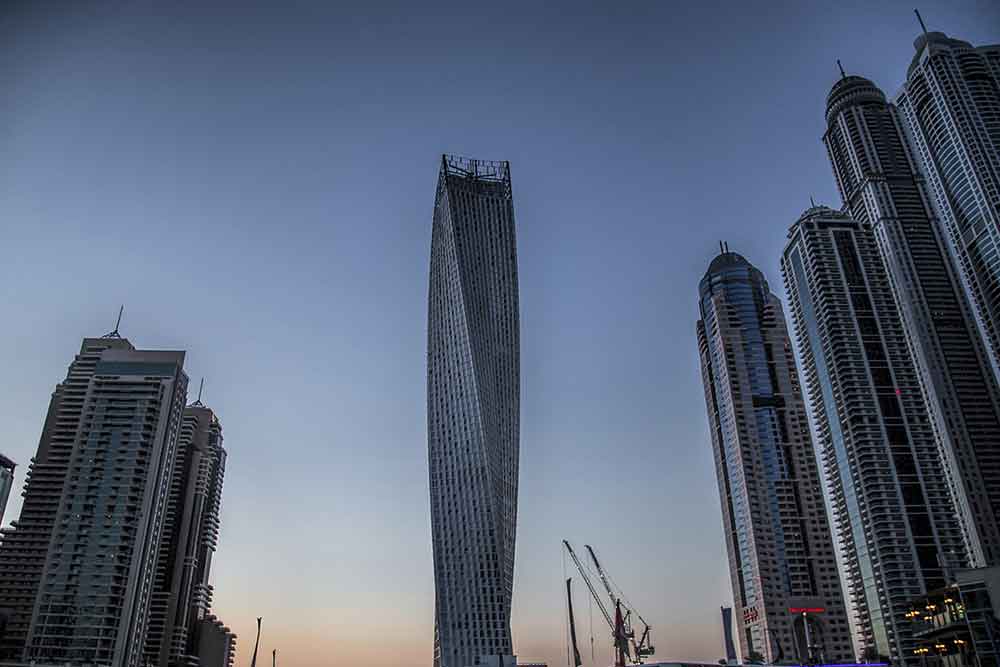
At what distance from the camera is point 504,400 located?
183875mm

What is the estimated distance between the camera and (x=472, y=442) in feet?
587

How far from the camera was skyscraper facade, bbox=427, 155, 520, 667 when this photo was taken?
179000 millimetres

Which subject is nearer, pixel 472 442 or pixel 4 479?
pixel 4 479

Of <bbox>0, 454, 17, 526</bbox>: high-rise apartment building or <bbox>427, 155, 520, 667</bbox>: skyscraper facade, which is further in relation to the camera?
<bbox>427, 155, 520, 667</bbox>: skyscraper facade

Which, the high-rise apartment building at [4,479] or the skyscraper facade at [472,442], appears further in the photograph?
the skyscraper facade at [472,442]

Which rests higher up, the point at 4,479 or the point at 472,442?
the point at 472,442

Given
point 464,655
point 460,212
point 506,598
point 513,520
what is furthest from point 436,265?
point 464,655

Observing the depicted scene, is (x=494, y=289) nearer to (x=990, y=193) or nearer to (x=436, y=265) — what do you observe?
(x=436, y=265)

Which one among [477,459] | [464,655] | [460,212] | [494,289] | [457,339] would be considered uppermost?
[460,212]

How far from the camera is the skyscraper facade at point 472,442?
17900cm

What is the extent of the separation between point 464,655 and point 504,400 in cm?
5933

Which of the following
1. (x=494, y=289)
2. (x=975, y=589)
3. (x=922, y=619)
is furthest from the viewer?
(x=494, y=289)

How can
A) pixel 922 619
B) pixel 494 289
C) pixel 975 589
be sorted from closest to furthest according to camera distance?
pixel 975 589
pixel 922 619
pixel 494 289

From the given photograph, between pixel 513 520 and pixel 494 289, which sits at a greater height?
pixel 494 289
